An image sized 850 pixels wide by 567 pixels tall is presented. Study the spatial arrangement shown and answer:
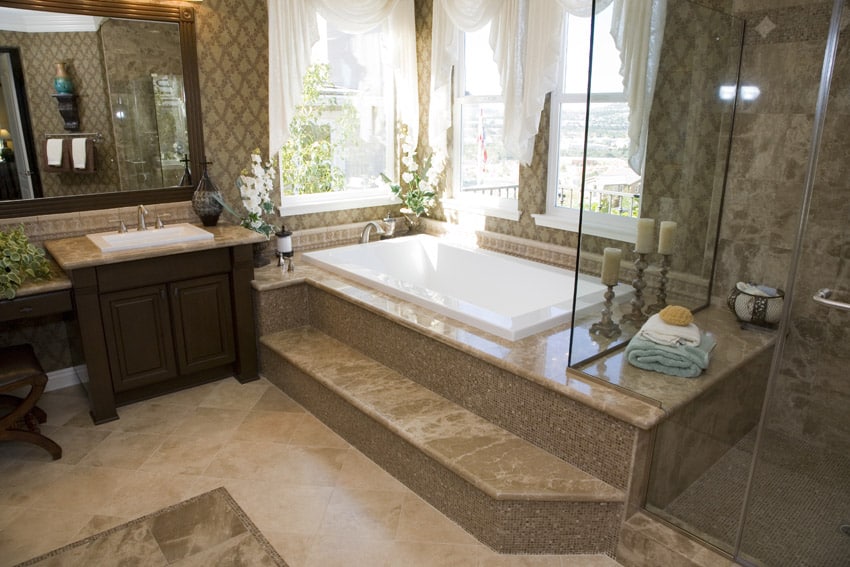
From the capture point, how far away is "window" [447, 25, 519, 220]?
4133 mm

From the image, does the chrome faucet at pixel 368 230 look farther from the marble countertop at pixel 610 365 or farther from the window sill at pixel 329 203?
the marble countertop at pixel 610 365

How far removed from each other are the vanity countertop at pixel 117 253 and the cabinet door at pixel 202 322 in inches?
8.4

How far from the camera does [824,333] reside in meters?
2.43

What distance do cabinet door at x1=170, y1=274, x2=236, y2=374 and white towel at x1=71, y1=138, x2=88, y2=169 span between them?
0.87m

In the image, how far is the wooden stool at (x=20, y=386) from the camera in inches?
105

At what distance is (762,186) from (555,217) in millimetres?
1447

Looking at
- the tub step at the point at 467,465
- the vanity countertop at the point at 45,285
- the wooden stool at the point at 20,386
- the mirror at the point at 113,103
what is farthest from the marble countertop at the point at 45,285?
the tub step at the point at 467,465

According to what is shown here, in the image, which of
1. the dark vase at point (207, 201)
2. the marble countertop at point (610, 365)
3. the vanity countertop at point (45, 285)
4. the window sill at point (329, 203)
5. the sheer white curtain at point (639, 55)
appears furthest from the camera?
the window sill at point (329, 203)

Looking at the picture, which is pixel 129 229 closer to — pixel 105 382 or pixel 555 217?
pixel 105 382

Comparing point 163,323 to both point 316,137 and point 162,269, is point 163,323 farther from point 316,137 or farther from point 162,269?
point 316,137

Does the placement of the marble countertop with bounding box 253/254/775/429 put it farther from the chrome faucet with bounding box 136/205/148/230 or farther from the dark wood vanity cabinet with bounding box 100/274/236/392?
the chrome faucet with bounding box 136/205/148/230

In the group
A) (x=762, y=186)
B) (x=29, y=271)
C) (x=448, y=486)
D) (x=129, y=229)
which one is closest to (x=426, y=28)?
A: (x=129, y=229)

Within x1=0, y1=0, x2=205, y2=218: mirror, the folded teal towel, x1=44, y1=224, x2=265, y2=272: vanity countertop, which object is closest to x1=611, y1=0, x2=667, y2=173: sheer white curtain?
the folded teal towel

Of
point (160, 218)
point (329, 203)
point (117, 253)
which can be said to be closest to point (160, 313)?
point (117, 253)
